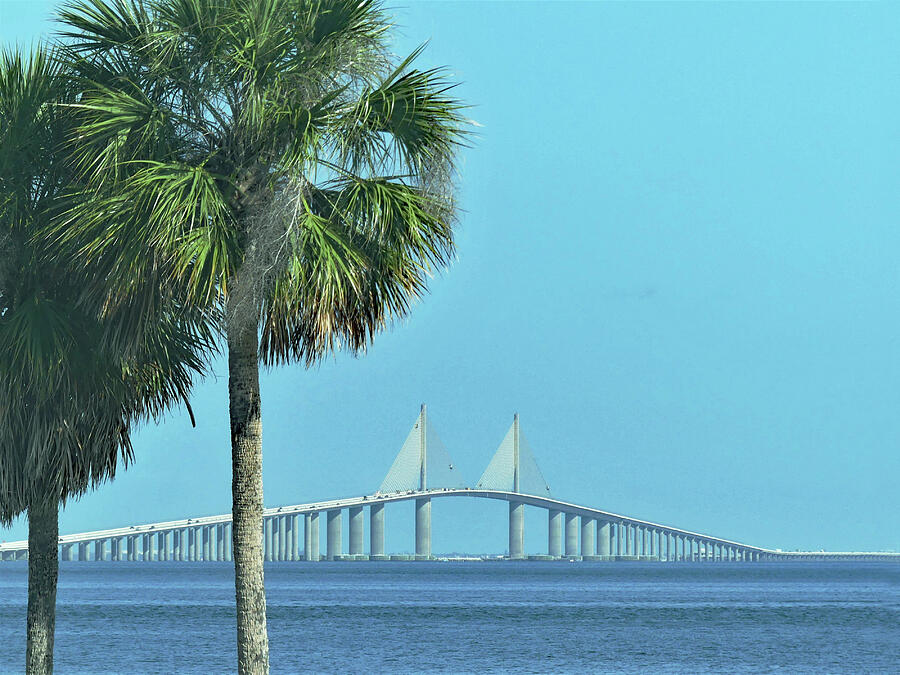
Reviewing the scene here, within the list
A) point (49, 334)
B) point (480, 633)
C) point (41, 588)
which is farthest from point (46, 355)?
point (480, 633)

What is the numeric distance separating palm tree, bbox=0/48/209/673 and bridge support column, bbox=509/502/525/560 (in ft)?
579

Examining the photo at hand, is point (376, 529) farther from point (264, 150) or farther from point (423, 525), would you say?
point (264, 150)

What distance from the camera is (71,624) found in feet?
218

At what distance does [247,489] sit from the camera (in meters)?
15.3

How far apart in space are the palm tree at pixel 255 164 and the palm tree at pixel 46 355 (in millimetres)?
1587

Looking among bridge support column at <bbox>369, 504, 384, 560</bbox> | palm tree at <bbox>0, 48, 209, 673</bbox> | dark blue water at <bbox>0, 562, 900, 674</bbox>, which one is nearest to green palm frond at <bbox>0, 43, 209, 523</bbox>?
palm tree at <bbox>0, 48, 209, 673</bbox>

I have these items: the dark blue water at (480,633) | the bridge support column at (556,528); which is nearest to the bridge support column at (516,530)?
the bridge support column at (556,528)

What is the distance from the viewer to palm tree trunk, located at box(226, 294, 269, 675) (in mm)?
15055

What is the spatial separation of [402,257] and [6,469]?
6062 mm

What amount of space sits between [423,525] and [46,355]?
573 feet

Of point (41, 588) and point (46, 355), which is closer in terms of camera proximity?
point (46, 355)

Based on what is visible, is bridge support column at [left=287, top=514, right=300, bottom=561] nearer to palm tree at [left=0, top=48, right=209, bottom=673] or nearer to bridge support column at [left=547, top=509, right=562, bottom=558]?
bridge support column at [left=547, top=509, right=562, bottom=558]

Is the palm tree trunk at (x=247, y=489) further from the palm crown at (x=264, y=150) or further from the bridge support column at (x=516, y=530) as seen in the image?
the bridge support column at (x=516, y=530)

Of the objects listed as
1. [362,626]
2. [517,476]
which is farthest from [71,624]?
[517,476]
